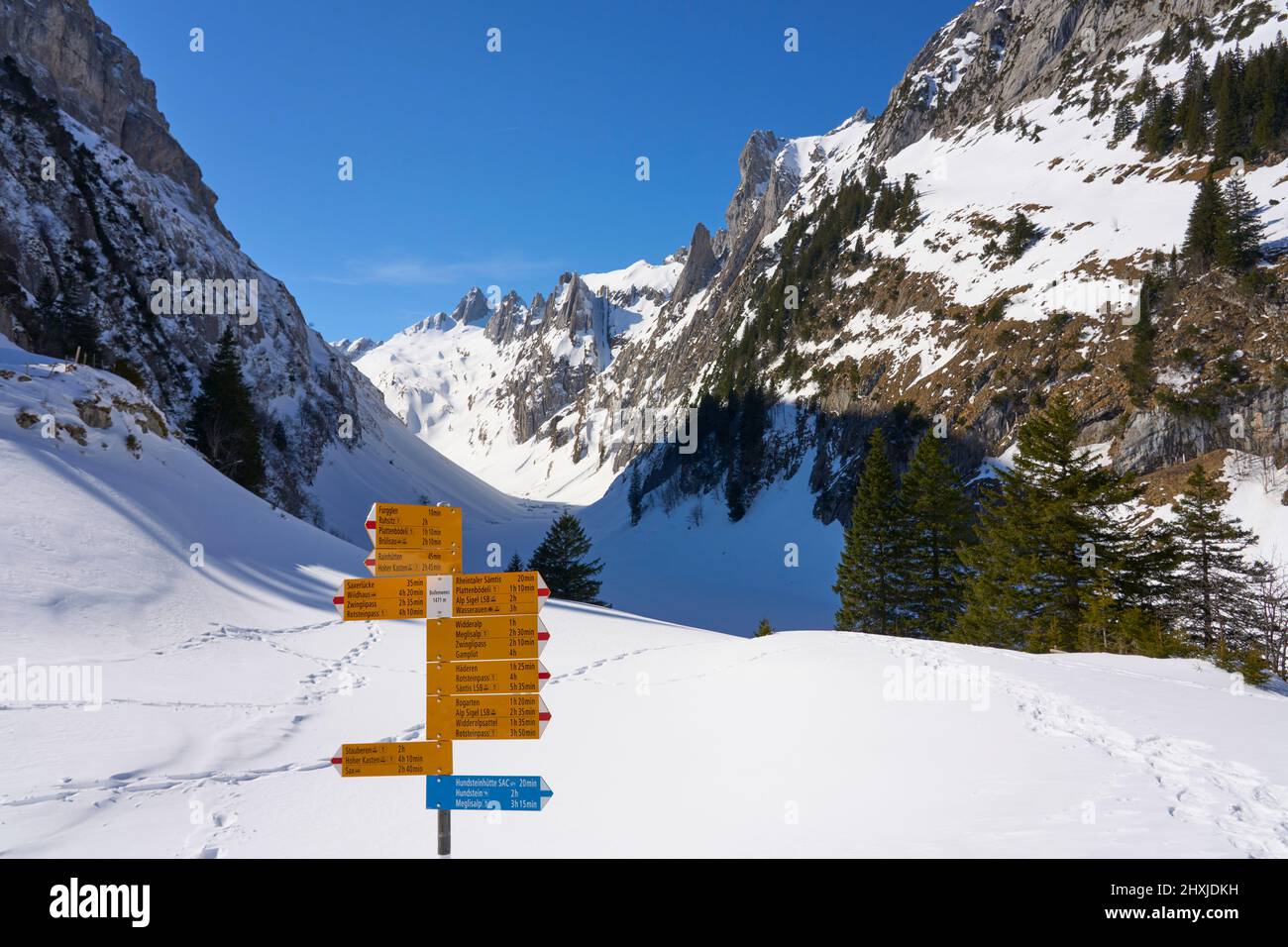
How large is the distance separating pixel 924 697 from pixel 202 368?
65955 millimetres

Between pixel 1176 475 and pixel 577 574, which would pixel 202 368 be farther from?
pixel 1176 475

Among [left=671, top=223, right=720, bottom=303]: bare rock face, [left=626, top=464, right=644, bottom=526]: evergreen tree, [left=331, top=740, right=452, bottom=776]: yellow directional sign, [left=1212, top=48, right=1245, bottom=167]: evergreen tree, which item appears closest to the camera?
[left=331, top=740, right=452, bottom=776]: yellow directional sign

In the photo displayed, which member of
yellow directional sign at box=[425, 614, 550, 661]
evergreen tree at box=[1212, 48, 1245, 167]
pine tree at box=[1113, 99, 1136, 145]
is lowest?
yellow directional sign at box=[425, 614, 550, 661]

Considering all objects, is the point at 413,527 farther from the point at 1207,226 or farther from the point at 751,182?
the point at 751,182

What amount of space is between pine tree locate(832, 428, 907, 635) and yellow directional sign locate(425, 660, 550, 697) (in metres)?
28.8

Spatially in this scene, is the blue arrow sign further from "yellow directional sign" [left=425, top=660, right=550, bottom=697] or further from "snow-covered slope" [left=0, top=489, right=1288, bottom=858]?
"snow-covered slope" [left=0, top=489, right=1288, bottom=858]

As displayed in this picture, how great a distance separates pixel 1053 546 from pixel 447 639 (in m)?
22.9

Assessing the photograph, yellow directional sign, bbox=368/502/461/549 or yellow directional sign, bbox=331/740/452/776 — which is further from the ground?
yellow directional sign, bbox=368/502/461/549

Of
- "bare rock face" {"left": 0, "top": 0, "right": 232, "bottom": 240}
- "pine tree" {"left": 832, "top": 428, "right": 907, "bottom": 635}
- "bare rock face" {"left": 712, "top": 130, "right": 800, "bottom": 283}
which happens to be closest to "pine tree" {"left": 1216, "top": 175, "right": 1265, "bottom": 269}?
"pine tree" {"left": 832, "top": 428, "right": 907, "bottom": 635}

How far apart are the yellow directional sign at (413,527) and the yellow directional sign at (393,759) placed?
162 cm

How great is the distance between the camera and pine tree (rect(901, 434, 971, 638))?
3006cm

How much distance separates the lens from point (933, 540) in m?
30.9
